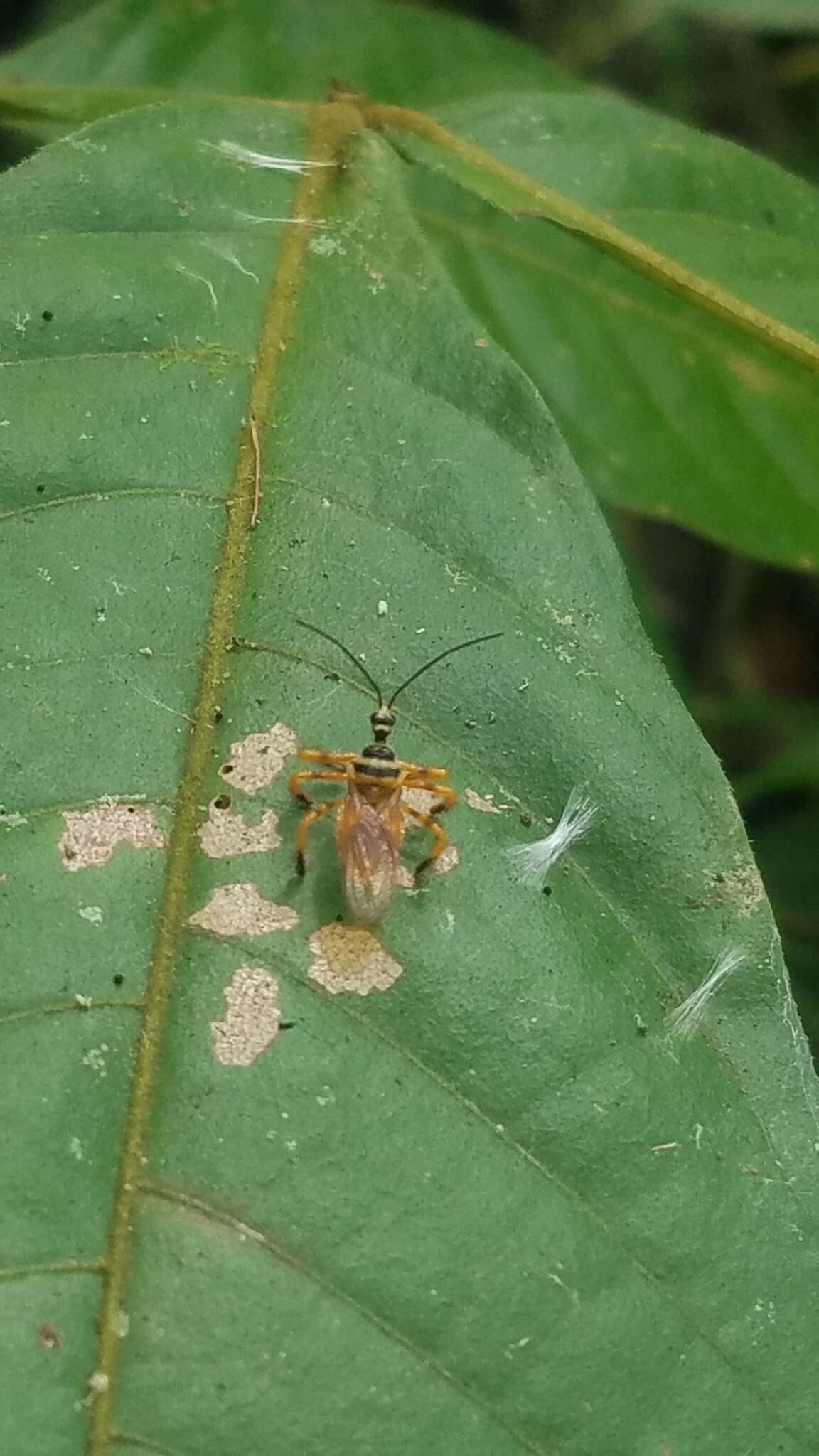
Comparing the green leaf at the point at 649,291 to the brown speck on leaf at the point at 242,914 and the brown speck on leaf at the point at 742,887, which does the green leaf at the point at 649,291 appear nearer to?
the brown speck on leaf at the point at 742,887

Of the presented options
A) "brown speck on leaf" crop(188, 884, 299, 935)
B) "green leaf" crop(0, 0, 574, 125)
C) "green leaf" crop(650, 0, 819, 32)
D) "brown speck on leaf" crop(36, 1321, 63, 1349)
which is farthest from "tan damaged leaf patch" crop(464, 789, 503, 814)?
"green leaf" crop(650, 0, 819, 32)

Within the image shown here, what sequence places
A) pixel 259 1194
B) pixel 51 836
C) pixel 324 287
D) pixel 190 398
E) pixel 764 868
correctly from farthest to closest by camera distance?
pixel 764 868 < pixel 324 287 < pixel 190 398 < pixel 51 836 < pixel 259 1194

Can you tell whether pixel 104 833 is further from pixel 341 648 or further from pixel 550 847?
pixel 550 847

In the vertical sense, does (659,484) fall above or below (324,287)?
below

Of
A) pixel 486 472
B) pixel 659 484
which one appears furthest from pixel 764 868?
pixel 486 472

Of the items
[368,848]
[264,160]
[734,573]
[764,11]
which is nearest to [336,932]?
[368,848]

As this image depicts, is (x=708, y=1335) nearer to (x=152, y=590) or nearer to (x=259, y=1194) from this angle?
(x=259, y=1194)
